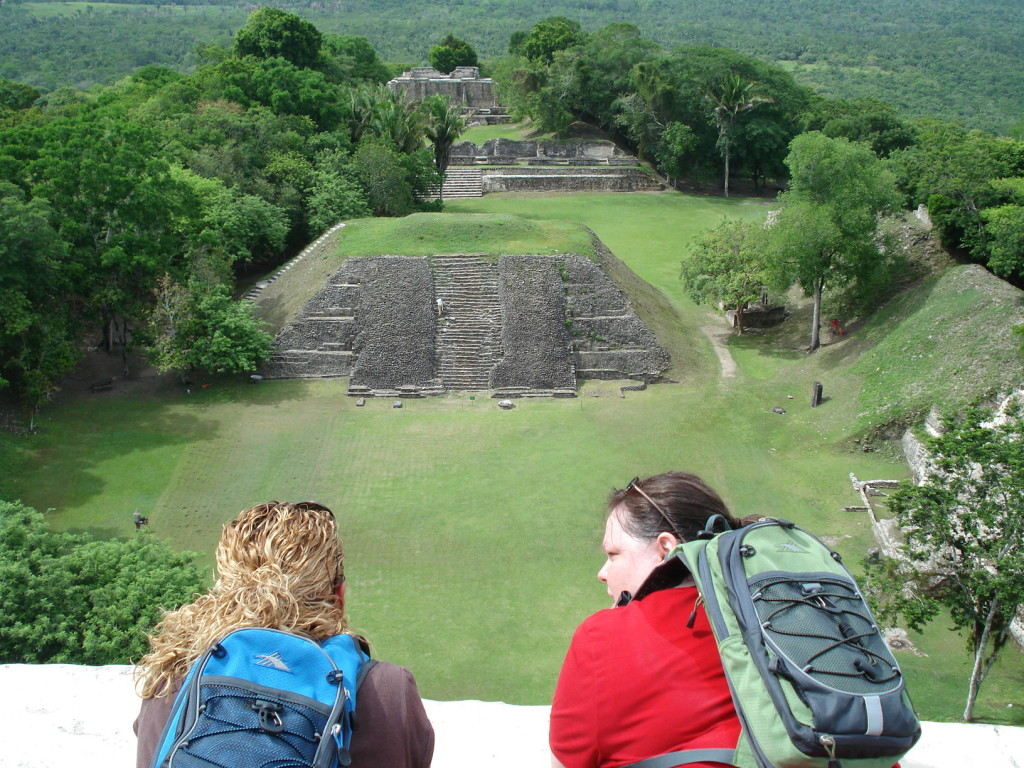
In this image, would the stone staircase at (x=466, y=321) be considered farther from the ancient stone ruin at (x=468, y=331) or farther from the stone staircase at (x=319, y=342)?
the stone staircase at (x=319, y=342)

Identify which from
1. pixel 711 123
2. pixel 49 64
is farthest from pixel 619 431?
pixel 49 64

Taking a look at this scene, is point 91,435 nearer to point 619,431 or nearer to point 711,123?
point 619,431

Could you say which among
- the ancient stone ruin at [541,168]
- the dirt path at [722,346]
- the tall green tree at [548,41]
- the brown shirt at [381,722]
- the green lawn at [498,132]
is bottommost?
the dirt path at [722,346]

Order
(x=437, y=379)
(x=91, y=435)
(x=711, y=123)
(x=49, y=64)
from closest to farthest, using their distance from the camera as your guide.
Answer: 1. (x=91, y=435)
2. (x=437, y=379)
3. (x=711, y=123)
4. (x=49, y=64)

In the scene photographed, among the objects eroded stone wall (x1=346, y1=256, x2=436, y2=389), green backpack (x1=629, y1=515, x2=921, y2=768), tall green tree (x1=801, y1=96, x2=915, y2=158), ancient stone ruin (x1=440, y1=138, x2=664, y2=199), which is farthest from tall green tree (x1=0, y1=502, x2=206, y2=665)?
tall green tree (x1=801, y1=96, x2=915, y2=158)

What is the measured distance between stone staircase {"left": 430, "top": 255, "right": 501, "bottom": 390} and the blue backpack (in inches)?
788

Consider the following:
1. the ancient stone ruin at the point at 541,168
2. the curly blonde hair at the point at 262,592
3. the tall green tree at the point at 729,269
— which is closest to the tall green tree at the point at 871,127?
the ancient stone ruin at the point at 541,168

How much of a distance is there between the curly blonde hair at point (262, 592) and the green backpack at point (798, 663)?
113cm

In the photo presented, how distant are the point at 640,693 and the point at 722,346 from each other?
2372 cm

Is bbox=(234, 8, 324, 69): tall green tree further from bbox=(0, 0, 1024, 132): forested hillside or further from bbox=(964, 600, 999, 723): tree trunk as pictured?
bbox=(964, 600, 999, 723): tree trunk

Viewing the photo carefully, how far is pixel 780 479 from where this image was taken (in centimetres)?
1817

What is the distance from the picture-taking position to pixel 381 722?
258 cm

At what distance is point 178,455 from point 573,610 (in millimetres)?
10089

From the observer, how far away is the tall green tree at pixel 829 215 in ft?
74.0
